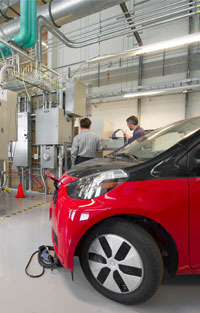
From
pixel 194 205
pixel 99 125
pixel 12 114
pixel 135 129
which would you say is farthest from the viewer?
pixel 99 125

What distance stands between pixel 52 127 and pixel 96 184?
3.46 meters

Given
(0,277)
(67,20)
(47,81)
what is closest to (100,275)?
(0,277)

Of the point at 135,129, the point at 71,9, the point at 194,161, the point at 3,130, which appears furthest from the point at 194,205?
the point at 71,9

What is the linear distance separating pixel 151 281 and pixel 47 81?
444 cm

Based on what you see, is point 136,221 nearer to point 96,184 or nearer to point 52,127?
point 96,184

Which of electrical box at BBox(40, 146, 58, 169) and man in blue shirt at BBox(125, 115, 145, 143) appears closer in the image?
man in blue shirt at BBox(125, 115, 145, 143)

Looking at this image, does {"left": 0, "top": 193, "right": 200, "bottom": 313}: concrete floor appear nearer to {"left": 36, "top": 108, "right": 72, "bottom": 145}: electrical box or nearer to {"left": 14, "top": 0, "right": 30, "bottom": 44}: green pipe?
{"left": 36, "top": 108, "right": 72, "bottom": 145}: electrical box

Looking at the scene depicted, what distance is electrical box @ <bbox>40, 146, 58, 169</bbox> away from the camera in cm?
429

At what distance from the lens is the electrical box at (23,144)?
15.3 ft

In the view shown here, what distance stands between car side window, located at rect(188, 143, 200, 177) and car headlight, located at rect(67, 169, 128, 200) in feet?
1.34

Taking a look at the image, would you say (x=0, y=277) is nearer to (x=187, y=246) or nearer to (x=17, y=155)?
(x=187, y=246)

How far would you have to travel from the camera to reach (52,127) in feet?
14.0

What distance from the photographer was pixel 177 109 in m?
5.97

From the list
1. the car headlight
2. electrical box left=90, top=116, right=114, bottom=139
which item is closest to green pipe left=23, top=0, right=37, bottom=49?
electrical box left=90, top=116, right=114, bottom=139
